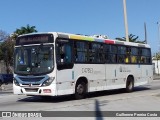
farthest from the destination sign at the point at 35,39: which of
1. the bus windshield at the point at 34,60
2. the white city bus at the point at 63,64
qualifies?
the bus windshield at the point at 34,60

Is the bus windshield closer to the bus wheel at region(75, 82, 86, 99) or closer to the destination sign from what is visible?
the destination sign

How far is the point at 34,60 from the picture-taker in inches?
653

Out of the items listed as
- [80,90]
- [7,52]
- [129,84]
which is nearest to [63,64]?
[80,90]

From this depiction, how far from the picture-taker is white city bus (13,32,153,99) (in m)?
16.3

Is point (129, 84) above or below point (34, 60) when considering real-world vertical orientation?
below

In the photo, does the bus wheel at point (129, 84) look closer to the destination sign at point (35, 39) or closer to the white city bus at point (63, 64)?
the white city bus at point (63, 64)

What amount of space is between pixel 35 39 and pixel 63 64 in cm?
168

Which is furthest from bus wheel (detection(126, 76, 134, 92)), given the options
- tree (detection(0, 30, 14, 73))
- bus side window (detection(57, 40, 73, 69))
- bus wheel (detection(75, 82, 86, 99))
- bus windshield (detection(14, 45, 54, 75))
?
tree (detection(0, 30, 14, 73))

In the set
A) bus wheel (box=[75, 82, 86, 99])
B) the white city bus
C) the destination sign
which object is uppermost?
the destination sign

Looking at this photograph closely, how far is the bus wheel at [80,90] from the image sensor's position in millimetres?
17844

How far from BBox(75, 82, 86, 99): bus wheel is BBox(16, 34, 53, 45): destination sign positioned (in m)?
2.73

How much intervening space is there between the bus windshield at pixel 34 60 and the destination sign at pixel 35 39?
0.23m

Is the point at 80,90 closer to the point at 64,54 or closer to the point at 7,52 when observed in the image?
the point at 64,54

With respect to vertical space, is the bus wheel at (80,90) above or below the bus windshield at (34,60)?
below
